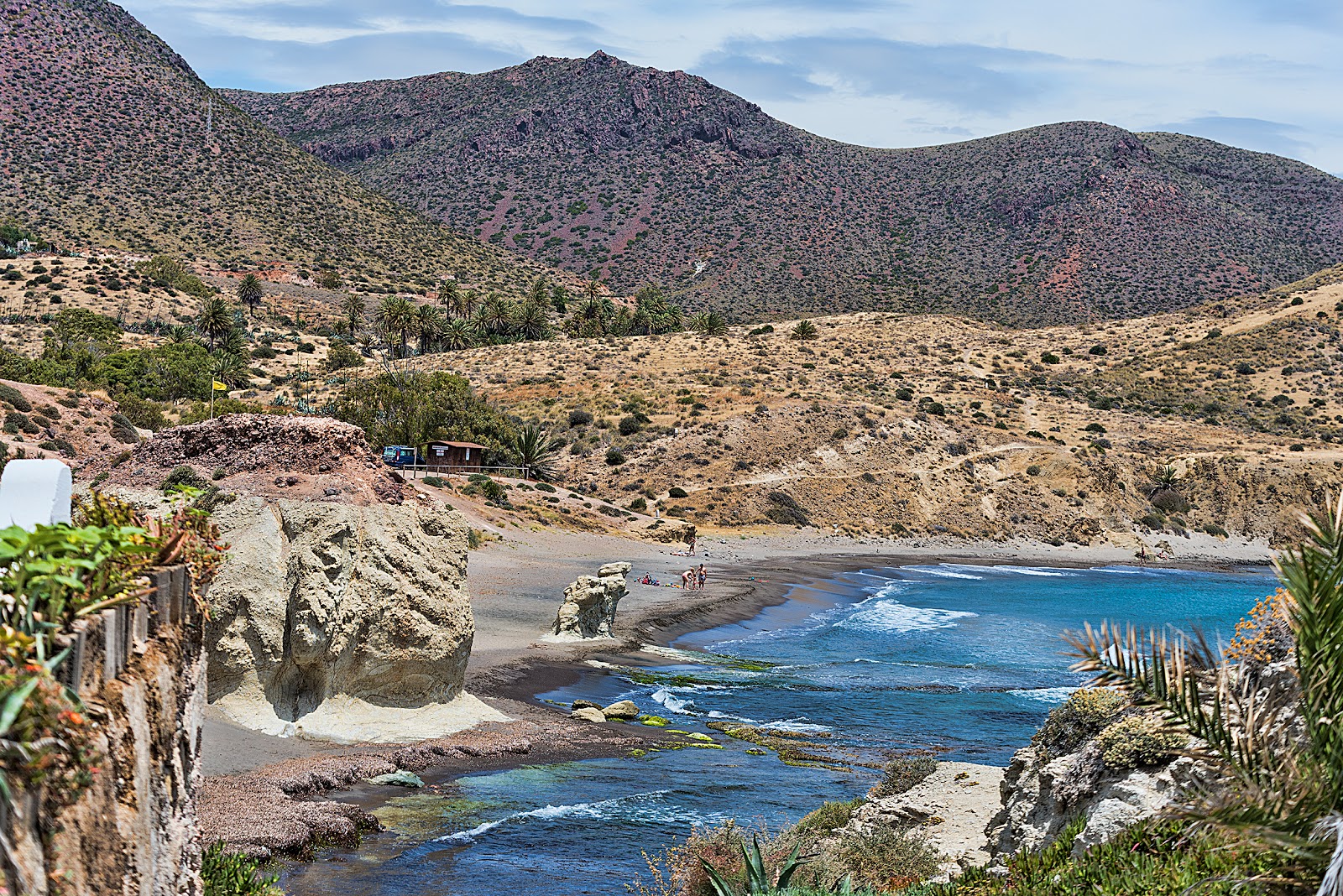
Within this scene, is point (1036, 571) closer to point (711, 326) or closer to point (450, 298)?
point (711, 326)

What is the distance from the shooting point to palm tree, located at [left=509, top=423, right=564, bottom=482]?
182 feet

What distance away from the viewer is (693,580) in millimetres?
39781

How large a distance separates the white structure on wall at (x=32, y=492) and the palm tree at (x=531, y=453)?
4852 centimetres

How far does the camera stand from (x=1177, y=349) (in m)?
90.8

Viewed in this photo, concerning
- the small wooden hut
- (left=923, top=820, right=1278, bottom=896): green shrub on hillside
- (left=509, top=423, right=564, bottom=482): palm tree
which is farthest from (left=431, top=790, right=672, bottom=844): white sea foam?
(left=509, top=423, right=564, bottom=482): palm tree

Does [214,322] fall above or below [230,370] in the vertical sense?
above

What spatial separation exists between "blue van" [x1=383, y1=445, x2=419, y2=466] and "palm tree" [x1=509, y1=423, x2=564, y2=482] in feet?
18.4

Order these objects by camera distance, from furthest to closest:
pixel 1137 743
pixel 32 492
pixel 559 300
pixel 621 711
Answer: pixel 559 300, pixel 621 711, pixel 1137 743, pixel 32 492

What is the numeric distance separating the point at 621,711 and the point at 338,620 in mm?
6744

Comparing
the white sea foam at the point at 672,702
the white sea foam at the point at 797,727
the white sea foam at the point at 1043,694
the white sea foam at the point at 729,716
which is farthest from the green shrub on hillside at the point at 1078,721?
the white sea foam at the point at 1043,694

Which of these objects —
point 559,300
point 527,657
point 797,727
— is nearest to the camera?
point 797,727

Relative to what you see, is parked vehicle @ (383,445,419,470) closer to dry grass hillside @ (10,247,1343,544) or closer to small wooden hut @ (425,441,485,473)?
small wooden hut @ (425,441,485,473)

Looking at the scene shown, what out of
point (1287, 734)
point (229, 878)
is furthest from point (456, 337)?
point (1287, 734)

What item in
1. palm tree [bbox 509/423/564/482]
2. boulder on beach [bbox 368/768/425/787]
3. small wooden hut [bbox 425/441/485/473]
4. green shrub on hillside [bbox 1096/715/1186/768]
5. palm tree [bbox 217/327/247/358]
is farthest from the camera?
palm tree [bbox 217/327/247/358]
